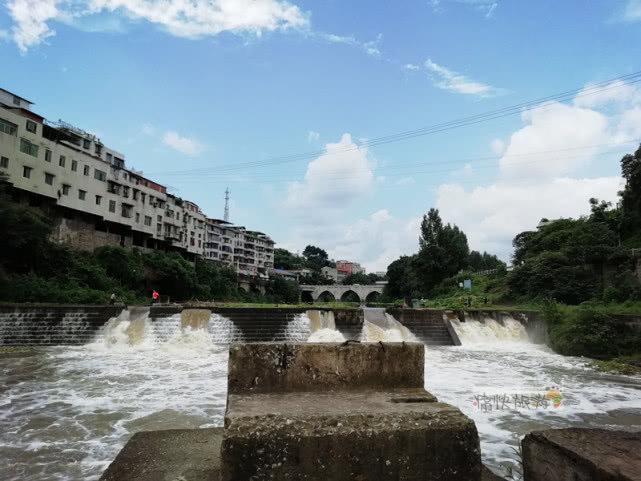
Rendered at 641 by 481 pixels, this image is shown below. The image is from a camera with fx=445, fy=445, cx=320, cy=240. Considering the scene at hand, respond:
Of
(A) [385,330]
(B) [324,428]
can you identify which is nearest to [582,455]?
(B) [324,428]

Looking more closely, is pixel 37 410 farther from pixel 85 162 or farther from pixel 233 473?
pixel 85 162

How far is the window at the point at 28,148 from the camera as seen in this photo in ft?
93.6

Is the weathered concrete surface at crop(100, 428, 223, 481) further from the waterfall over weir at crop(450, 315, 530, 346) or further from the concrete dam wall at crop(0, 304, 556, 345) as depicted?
the waterfall over weir at crop(450, 315, 530, 346)

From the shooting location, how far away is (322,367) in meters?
2.79

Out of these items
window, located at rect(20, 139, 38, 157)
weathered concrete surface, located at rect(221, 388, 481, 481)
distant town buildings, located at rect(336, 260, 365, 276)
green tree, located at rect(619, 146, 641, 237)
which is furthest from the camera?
distant town buildings, located at rect(336, 260, 365, 276)

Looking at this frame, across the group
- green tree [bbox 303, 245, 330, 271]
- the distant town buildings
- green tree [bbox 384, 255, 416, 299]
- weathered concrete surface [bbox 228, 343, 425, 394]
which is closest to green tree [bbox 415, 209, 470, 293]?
green tree [bbox 384, 255, 416, 299]

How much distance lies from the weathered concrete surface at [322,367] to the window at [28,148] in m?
32.4

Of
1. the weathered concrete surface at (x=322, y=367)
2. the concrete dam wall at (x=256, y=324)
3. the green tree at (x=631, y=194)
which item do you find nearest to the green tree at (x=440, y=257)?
the green tree at (x=631, y=194)

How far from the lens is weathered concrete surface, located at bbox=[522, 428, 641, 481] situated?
4.79 feet

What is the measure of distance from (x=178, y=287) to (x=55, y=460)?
36609 millimetres

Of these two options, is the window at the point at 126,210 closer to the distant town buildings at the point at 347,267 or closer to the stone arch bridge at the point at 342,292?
the stone arch bridge at the point at 342,292

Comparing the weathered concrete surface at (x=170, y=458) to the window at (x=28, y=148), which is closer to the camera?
the weathered concrete surface at (x=170, y=458)

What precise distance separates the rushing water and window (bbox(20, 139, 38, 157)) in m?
19.1

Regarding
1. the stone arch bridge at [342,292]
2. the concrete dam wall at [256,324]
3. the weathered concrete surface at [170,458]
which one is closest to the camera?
the weathered concrete surface at [170,458]
